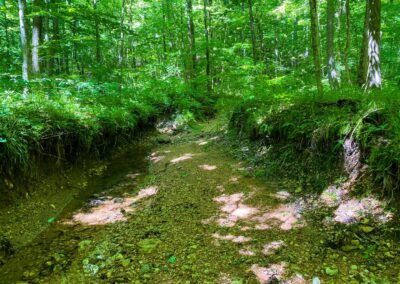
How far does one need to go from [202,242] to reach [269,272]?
89 cm

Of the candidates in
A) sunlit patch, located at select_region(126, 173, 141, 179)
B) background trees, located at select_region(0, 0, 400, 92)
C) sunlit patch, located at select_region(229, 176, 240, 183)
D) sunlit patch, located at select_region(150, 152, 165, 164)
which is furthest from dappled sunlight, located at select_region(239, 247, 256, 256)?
background trees, located at select_region(0, 0, 400, 92)

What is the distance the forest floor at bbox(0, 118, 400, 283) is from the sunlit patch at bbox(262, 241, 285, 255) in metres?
0.01

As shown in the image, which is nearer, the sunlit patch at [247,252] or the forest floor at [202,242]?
the forest floor at [202,242]

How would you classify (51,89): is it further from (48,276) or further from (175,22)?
(175,22)

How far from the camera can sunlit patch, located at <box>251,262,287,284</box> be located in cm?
246

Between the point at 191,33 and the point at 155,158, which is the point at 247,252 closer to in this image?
the point at 155,158

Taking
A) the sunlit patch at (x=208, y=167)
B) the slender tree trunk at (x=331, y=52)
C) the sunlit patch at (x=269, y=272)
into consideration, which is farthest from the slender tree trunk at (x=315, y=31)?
the sunlit patch at (x=269, y=272)

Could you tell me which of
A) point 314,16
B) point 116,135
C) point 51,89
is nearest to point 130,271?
point 116,135

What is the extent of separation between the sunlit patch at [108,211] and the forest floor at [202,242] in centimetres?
1

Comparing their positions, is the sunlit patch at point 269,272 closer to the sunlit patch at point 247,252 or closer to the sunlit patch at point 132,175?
the sunlit patch at point 247,252

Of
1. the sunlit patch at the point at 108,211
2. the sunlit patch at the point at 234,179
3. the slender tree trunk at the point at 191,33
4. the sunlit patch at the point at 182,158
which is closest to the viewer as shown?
the sunlit patch at the point at 108,211

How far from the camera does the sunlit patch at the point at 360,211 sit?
3018mm

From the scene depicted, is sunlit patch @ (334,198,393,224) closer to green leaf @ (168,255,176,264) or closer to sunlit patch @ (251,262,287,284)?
sunlit patch @ (251,262,287,284)

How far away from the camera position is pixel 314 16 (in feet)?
19.6
